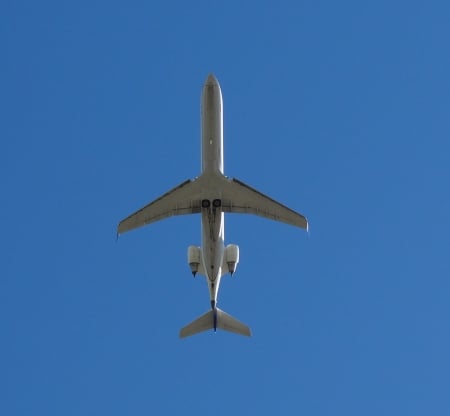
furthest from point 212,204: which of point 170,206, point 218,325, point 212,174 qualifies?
point 218,325

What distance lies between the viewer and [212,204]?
92.7 metres

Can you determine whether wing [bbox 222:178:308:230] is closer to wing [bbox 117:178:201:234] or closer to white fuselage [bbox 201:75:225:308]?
white fuselage [bbox 201:75:225:308]

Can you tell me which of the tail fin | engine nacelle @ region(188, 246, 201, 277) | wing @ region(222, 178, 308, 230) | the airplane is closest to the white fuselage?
the airplane

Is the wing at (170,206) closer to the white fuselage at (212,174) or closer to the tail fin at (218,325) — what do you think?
the white fuselage at (212,174)

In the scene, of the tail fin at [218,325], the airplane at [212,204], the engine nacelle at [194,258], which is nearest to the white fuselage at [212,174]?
the airplane at [212,204]

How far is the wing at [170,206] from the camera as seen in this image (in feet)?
305

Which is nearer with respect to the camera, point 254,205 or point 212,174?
A: point 212,174

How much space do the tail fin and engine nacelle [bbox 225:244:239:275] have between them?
4.43m

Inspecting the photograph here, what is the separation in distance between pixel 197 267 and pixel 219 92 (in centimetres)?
1204

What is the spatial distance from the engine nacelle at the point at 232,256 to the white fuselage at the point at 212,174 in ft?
2.17

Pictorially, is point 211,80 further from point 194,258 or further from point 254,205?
point 194,258

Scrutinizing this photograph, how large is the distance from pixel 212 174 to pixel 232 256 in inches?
245

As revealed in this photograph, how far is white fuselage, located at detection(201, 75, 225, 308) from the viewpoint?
9250 cm

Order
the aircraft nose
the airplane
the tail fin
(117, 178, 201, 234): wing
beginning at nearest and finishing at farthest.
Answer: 1. the airplane
2. (117, 178, 201, 234): wing
3. the aircraft nose
4. the tail fin
